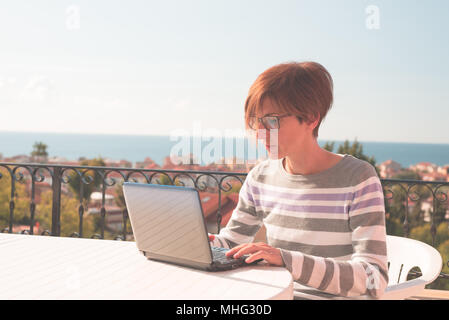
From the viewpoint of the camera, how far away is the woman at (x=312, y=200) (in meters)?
1.02

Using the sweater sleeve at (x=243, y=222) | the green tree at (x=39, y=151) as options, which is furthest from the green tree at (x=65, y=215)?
the sweater sleeve at (x=243, y=222)

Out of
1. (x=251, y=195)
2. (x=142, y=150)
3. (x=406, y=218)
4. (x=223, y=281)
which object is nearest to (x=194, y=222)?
(x=223, y=281)

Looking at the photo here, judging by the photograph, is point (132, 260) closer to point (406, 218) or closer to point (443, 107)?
point (406, 218)

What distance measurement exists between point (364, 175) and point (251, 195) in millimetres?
386

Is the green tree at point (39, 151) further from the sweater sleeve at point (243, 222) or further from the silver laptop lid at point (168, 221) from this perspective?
the silver laptop lid at point (168, 221)

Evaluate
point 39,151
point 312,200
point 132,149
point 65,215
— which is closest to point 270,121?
point 312,200

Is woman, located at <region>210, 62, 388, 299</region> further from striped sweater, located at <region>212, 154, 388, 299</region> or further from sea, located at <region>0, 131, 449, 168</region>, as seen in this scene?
sea, located at <region>0, 131, 449, 168</region>

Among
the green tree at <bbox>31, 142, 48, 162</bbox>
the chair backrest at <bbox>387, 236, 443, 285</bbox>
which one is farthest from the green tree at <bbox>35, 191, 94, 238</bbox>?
the chair backrest at <bbox>387, 236, 443, 285</bbox>

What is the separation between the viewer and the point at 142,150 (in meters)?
79.4

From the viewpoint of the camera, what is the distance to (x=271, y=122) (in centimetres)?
117

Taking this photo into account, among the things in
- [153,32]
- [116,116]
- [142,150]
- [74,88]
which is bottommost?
[142,150]

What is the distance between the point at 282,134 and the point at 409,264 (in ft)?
2.00

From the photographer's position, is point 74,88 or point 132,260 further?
point 74,88
